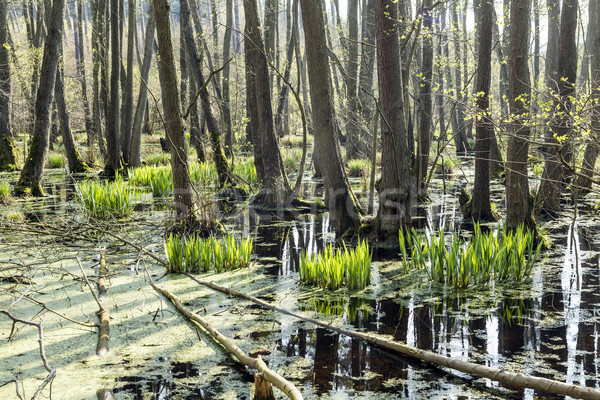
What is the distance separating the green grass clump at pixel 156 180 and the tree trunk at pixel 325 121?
3.67 m

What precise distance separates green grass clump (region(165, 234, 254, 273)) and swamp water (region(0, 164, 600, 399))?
17 cm

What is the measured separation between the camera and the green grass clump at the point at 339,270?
15.7 ft

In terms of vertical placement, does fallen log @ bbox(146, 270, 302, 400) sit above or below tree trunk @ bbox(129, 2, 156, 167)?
below

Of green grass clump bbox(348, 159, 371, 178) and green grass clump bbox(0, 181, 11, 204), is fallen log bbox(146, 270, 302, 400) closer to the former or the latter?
green grass clump bbox(0, 181, 11, 204)

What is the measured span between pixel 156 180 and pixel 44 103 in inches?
89.7

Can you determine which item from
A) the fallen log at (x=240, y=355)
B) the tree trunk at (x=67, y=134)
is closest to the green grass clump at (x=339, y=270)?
the fallen log at (x=240, y=355)

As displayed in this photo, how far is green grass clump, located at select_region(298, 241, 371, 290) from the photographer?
4.79m

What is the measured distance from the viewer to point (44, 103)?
9.00 metres

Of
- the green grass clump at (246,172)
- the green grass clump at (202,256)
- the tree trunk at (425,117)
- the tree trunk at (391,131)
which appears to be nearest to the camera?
the green grass clump at (202,256)

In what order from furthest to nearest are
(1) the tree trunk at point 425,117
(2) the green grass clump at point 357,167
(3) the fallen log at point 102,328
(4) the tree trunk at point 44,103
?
1. (2) the green grass clump at point 357,167
2. (1) the tree trunk at point 425,117
3. (4) the tree trunk at point 44,103
4. (3) the fallen log at point 102,328

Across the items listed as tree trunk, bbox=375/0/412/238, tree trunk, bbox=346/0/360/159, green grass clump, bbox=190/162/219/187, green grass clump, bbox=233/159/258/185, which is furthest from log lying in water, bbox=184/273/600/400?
tree trunk, bbox=346/0/360/159

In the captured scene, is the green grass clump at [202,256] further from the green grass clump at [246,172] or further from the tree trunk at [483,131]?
the green grass clump at [246,172]

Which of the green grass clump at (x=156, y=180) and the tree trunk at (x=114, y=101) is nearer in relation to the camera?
the green grass clump at (x=156, y=180)

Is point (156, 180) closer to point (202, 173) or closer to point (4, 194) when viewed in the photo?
point (202, 173)
